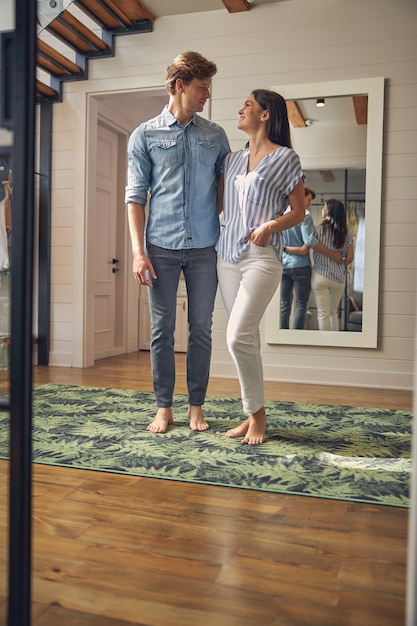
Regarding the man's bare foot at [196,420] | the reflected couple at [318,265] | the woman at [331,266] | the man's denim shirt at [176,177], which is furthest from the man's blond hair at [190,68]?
the woman at [331,266]

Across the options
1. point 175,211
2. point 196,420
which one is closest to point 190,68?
point 175,211

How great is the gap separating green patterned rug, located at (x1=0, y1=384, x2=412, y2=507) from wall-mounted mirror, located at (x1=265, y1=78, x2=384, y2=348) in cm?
101

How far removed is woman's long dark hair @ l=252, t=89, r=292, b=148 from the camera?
2240 millimetres

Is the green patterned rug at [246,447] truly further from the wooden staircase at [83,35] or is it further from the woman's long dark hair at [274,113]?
the wooden staircase at [83,35]

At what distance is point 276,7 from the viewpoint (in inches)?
159

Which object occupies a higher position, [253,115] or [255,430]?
[253,115]

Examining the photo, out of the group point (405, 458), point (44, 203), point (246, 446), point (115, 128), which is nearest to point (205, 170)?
point (246, 446)

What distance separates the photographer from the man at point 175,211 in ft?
7.83

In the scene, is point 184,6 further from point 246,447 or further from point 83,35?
point 246,447

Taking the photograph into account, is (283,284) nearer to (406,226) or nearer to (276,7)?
(406,226)

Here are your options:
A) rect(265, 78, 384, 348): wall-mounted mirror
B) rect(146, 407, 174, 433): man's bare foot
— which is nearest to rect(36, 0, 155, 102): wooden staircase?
rect(265, 78, 384, 348): wall-mounted mirror

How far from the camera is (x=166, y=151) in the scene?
7.88ft

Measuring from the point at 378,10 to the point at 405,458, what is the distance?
313cm

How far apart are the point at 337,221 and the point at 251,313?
2052 mm
